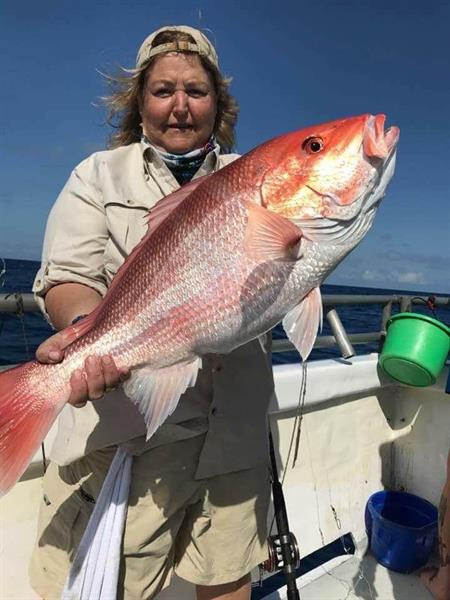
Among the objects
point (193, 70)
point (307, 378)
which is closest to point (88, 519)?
point (307, 378)

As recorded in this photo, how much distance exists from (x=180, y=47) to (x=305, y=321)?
54.8 inches

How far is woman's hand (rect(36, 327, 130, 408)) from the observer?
1710 millimetres

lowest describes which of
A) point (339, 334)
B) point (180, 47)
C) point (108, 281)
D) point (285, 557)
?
point (285, 557)

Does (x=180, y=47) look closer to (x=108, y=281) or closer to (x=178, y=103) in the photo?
(x=178, y=103)

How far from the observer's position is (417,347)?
3.61 meters

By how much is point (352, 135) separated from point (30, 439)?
145 centimetres

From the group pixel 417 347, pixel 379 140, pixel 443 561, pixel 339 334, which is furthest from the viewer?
pixel 339 334

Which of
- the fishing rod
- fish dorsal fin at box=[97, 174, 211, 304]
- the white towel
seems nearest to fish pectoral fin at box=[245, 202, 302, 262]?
fish dorsal fin at box=[97, 174, 211, 304]

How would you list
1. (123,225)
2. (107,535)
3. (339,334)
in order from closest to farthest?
(107,535) → (123,225) → (339,334)

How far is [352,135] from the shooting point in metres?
1.62

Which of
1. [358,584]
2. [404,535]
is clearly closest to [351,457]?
[404,535]

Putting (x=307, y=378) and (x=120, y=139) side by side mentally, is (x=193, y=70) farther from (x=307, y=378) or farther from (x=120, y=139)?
(x=307, y=378)

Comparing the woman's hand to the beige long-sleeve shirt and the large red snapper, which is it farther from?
the beige long-sleeve shirt

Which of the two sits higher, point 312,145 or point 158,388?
point 312,145
